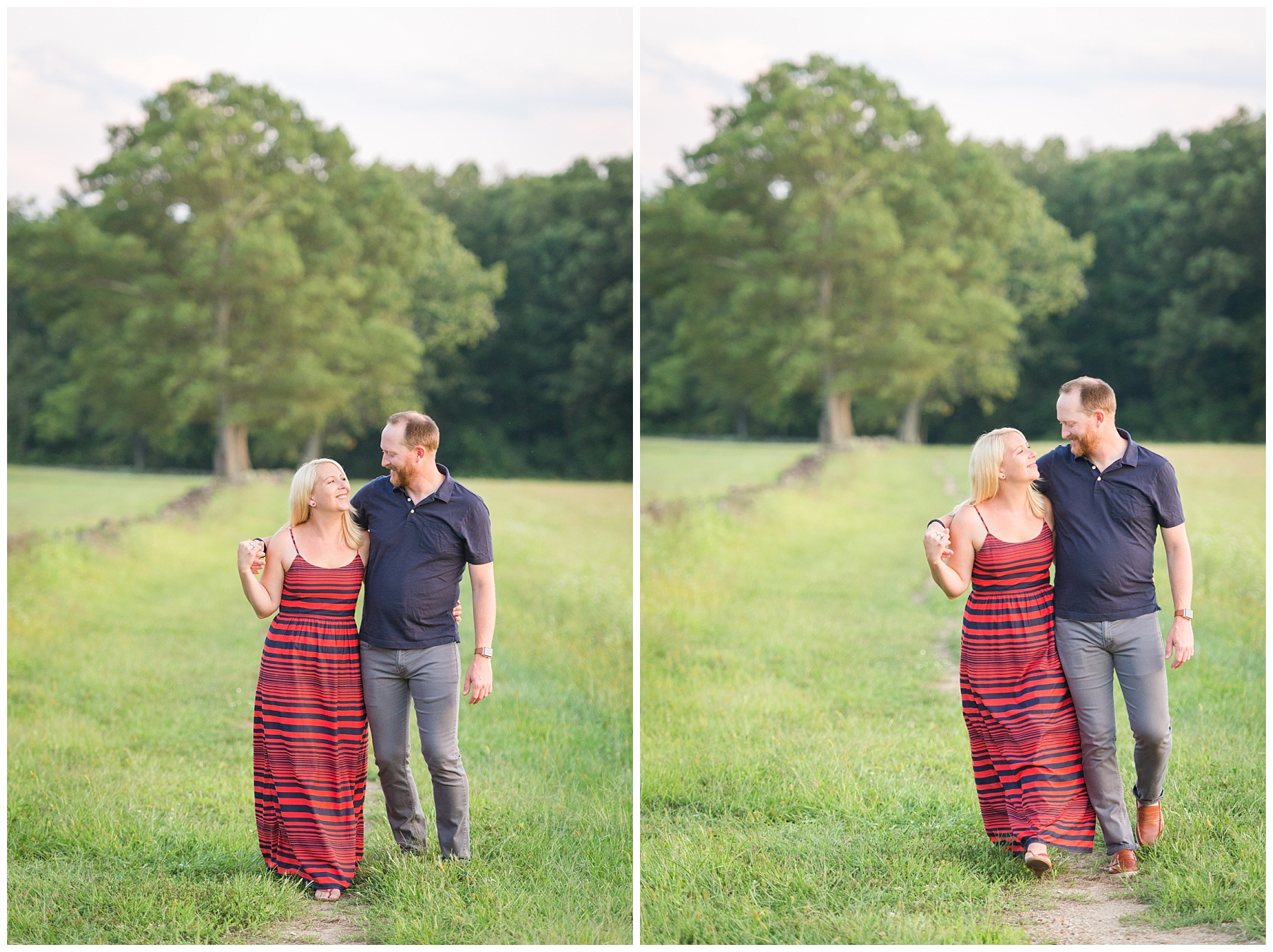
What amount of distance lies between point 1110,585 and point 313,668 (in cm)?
239

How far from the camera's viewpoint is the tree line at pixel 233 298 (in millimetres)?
10930

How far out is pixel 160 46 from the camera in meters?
11.1

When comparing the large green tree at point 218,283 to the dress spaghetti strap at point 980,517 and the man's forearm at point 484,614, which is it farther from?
the man's forearm at point 484,614

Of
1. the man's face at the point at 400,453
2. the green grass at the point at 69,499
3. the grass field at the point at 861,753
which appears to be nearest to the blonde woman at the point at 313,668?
the man's face at the point at 400,453

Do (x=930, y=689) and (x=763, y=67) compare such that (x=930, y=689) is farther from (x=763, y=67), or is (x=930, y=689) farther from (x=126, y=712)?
(x=763, y=67)

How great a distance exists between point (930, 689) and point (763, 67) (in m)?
7.69

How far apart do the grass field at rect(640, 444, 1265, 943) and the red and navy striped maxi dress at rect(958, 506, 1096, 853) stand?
0.25 m

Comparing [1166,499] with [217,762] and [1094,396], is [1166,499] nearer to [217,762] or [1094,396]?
[1094,396]

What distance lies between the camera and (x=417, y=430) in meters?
3.44

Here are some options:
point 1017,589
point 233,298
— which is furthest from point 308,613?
point 233,298

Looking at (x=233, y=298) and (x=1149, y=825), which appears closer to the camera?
(x=1149, y=825)

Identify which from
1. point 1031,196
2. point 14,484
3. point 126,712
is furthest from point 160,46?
point 1031,196

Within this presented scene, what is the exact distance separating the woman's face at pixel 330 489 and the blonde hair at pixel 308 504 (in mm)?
11

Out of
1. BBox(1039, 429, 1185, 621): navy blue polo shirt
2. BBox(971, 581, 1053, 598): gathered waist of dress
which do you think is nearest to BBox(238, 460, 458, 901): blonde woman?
BBox(971, 581, 1053, 598): gathered waist of dress
